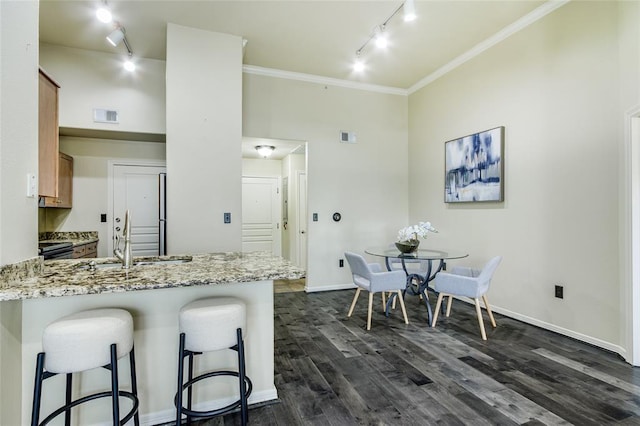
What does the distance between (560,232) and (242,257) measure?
3.01 meters

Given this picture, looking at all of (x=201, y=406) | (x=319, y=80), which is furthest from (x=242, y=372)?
(x=319, y=80)

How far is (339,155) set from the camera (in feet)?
16.3

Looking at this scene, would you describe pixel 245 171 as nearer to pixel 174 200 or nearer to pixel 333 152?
pixel 333 152

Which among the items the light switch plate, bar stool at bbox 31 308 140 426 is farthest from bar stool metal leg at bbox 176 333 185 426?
the light switch plate

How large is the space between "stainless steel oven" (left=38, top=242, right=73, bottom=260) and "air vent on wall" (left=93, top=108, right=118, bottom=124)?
152 centimetres

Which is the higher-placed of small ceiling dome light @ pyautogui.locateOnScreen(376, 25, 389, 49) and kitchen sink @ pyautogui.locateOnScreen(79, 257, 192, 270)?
small ceiling dome light @ pyautogui.locateOnScreen(376, 25, 389, 49)

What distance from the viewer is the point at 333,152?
4.95 metres

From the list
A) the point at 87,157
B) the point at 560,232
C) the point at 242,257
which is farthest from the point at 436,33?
the point at 87,157

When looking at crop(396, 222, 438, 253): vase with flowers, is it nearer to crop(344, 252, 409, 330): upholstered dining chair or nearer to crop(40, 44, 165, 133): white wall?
crop(344, 252, 409, 330): upholstered dining chair

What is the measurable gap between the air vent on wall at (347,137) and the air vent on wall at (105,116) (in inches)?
119

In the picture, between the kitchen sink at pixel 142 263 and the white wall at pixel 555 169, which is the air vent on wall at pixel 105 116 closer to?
the kitchen sink at pixel 142 263

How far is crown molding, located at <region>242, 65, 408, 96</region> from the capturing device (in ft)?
14.8

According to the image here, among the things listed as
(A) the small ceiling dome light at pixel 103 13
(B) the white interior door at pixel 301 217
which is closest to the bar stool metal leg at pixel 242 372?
(A) the small ceiling dome light at pixel 103 13

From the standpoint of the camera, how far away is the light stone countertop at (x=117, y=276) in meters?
1.43
